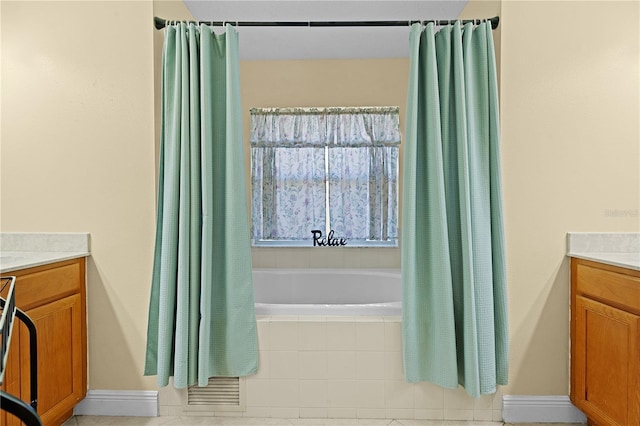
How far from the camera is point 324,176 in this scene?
12.5 ft

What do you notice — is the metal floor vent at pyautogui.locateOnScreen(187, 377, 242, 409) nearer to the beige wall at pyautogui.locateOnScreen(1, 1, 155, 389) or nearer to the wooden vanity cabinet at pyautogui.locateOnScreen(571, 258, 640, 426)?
the beige wall at pyautogui.locateOnScreen(1, 1, 155, 389)

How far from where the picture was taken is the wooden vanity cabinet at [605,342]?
188 cm

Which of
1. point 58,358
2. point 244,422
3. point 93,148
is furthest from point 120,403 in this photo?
point 93,148

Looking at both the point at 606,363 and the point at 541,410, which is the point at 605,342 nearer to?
the point at 606,363

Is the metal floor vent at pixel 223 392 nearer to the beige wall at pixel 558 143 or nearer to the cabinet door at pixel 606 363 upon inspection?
the beige wall at pixel 558 143

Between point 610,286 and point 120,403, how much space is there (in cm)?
246

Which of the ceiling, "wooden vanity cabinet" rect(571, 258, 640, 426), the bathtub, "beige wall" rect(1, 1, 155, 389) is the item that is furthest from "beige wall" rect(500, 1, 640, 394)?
"beige wall" rect(1, 1, 155, 389)

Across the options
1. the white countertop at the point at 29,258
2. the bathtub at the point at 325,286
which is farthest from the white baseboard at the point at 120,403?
the bathtub at the point at 325,286

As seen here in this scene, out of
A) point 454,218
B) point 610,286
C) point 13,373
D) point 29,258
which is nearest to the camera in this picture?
point 13,373

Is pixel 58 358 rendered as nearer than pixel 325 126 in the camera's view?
Yes

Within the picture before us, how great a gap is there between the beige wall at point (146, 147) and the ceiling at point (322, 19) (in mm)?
488

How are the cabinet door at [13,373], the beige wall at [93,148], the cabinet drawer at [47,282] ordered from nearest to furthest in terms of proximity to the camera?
the cabinet door at [13,373], the cabinet drawer at [47,282], the beige wall at [93,148]

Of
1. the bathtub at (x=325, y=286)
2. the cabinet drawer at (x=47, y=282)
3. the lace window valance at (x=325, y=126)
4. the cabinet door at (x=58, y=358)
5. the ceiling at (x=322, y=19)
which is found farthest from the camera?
the lace window valance at (x=325, y=126)

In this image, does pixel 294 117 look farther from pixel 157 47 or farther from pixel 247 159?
pixel 157 47
